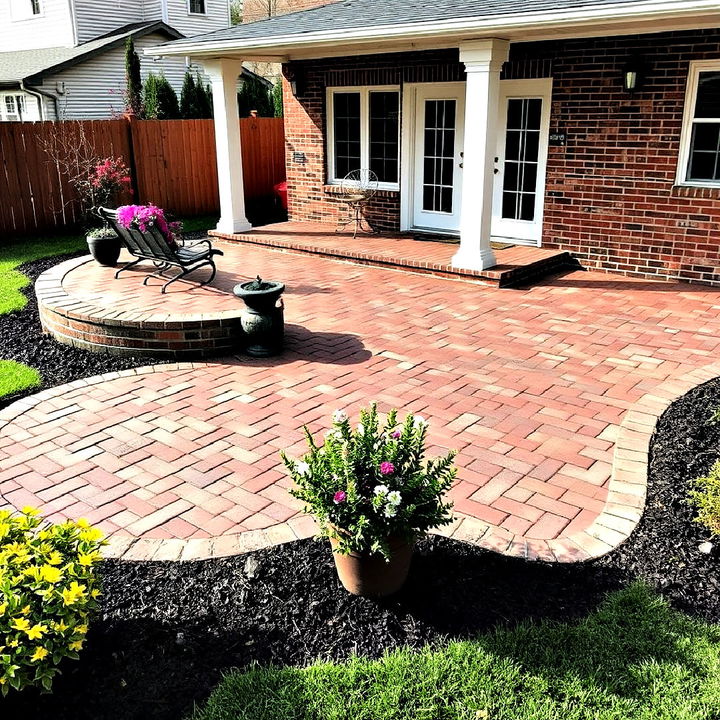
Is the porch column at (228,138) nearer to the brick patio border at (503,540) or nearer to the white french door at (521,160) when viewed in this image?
the white french door at (521,160)

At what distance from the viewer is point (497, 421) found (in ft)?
15.3

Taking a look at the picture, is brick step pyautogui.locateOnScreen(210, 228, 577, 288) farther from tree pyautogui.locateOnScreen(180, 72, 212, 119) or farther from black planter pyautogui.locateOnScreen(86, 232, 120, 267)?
tree pyautogui.locateOnScreen(180, 72, 212, 119)

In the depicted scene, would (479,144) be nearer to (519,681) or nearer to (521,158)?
(521,158)

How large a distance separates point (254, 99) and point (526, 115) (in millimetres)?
12899

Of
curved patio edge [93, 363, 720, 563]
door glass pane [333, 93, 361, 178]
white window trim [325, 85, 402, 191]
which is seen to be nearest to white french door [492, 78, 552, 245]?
white window trim [325, 85, 402, 191]

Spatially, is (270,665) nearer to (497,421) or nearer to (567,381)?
(497,421)

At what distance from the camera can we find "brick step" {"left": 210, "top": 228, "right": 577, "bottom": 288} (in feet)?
26.8

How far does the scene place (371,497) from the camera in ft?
8.87

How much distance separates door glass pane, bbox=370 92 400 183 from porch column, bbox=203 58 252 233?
213 cm

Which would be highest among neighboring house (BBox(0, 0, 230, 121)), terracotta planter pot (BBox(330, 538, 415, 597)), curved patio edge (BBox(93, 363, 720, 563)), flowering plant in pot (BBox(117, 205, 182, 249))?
neighboring house (BBox(0, 0, 230, 121))

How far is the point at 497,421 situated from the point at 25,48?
23278mm

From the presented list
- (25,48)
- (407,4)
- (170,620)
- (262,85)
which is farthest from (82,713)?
(25,48)

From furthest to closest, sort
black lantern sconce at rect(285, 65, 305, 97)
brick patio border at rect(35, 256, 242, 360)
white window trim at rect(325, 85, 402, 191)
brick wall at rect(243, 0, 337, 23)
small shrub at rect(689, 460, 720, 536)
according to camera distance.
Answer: brick wall at rect(243, 0, 337, 23) → black lantern sconce at rect(285, 65, 305, 97) → white window trim at rect(325, 85, 402, 191) → brick patio border at rect(35, 256, 242, 360) → small shrub at rect(689, 460, 720, 536)

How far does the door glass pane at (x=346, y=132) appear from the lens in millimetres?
11243
